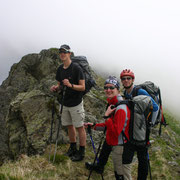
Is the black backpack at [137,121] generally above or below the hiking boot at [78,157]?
above

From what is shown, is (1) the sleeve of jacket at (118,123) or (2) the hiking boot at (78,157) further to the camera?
(2) the hiking boot at (78,157)

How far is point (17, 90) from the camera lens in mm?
13906

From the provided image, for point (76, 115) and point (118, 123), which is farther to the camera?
point (76, 115)

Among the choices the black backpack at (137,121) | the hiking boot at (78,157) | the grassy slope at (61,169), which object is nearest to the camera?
the black backpack at (137,121)

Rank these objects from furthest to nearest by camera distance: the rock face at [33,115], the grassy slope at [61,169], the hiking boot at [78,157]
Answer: the rock face at [33,115], the hiking boot at [78,157], the grassy slope at [61,169]

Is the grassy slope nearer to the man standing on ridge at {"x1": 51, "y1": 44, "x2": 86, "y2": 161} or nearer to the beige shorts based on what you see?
the man standing on ridge at {"x1": 51, "y1": 44, "x2": 86, "y2": 161}

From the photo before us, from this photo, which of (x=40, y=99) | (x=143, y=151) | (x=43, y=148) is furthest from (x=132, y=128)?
(x=40, y=99)

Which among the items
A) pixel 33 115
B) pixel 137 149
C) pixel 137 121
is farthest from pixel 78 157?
pixel 33 115

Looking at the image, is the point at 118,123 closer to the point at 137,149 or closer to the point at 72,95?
the point at 137,149

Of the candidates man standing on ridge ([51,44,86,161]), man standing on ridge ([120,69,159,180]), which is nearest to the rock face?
man standing on ridge ([51,44,86,161])

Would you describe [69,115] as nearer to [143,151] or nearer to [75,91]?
[75,91]

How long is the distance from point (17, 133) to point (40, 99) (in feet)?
7.61

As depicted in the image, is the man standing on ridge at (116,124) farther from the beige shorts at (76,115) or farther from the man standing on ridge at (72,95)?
the beige shorts at (76,115)

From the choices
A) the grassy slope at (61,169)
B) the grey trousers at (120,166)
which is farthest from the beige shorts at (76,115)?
the grey trousers at (120,166)
